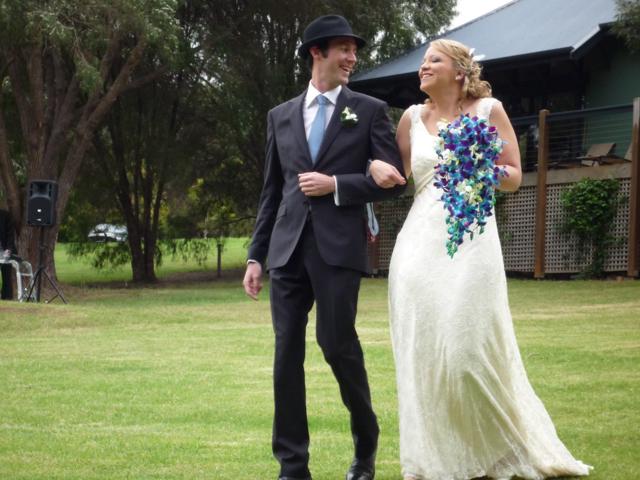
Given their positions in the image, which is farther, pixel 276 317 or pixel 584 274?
pixel 584 274

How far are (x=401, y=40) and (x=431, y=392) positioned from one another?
1029 inches

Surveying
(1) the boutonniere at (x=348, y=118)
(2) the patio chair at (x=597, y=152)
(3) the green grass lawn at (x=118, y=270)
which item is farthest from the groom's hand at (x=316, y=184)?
(3) the green grass lawn at (x=118, y=270)

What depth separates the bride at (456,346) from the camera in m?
5.84

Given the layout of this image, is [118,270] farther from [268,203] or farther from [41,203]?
[268,203]

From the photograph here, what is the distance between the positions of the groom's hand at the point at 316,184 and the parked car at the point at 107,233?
96.8ft

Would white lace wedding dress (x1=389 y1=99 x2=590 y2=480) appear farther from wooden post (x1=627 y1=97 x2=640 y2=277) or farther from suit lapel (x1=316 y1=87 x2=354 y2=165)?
wooden post (x1=627 y1=97 x2=640 y2=277)

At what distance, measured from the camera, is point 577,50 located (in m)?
24.7

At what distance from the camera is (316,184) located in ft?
19.0

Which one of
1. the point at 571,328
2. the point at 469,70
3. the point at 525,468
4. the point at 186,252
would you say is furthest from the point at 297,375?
the point at 186,252

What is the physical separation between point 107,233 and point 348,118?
3121 centimetres

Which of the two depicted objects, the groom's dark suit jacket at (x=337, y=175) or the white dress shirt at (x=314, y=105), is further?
the white dress shirt at (x=314, y=105)

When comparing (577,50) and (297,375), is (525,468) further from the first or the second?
(577,50)

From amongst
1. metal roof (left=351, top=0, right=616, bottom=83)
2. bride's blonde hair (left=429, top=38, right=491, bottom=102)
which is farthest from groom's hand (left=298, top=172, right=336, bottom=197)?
metal roof (left=351, top=0, right=616, bottom=83)

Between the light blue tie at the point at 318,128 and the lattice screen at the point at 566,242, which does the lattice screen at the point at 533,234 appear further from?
the light blue tie at the point at 318,128
